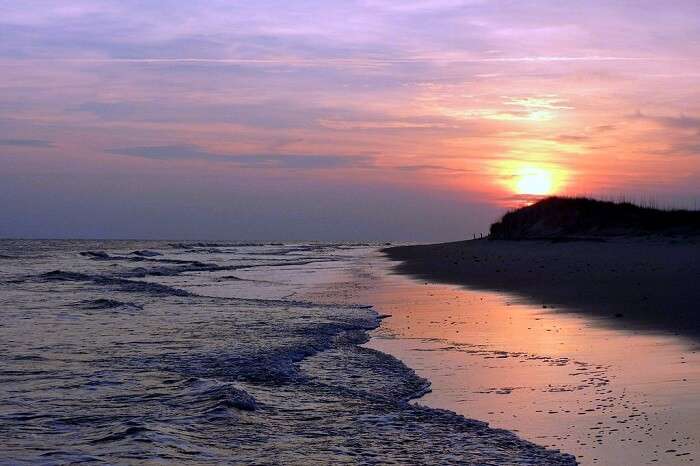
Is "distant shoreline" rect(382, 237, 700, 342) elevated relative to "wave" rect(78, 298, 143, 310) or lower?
elevated

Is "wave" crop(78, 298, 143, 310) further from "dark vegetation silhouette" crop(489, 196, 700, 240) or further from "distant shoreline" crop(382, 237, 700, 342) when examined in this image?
"dark vegetation silhouette" crop(489, 196, 700, 240)

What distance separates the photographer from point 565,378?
9047 millimetres

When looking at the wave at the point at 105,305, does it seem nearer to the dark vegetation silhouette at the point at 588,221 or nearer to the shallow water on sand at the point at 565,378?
the shallow water on sand at the point at 565,378

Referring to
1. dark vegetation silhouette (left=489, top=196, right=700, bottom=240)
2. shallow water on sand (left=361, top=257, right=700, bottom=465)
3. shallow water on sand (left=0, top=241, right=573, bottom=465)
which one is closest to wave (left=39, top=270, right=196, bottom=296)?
shallow water on sand (left=0, top=241, right=573, bottom=465)

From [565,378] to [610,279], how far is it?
12979 mm

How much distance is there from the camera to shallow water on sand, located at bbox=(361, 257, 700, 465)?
6.50 m

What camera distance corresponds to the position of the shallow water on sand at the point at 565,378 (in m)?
6.50

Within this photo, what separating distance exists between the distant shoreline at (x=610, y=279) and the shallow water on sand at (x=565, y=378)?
35.5 inches

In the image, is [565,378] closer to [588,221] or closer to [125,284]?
[125,284]

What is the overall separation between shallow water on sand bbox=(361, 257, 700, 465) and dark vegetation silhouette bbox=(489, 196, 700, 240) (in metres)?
29.1

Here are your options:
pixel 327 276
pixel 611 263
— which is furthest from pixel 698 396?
pixel 327 276

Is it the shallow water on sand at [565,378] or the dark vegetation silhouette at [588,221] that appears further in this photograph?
the dark vegetation silhouette at [588,221]

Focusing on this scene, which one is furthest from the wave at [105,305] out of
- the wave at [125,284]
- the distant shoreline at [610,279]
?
the distant shoreline at [610,279]

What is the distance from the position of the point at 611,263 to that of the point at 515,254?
13.5m
